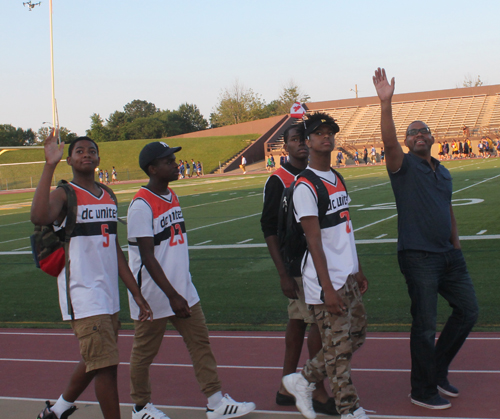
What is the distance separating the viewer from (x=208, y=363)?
409 cm

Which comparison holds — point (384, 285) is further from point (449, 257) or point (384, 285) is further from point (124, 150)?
point (124, 150)

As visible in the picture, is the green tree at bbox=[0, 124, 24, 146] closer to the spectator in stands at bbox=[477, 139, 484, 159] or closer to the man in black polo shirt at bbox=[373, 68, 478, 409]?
the spectator in stands at bbox=[477, 139, 484, 159]

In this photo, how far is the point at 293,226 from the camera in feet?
12.7

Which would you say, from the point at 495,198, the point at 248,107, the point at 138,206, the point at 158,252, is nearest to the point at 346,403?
the point at 158,252

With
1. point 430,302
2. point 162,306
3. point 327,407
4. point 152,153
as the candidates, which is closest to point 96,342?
point 162,306

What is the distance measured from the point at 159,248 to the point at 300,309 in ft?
3.46

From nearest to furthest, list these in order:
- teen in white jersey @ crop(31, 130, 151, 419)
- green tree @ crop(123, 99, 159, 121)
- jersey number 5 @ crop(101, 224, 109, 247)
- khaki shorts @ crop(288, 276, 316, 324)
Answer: teen in white jersey @ crop(31, 130, 151, 419) < jersey number 5 @ crop(101, 224, 109, 247) < khaki shorts @ crop(288, 276, 316, 324) < green tree @ crop(123, 99, 159, 121)

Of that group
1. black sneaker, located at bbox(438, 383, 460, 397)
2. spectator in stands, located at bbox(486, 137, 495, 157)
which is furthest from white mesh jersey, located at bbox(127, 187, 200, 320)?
spectator in stands, located at bbox(486, 137, 495, 157)

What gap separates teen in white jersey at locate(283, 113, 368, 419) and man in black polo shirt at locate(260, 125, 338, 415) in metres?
0.19

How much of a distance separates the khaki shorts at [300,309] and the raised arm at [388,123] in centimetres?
102

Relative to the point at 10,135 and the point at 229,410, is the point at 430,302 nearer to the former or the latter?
the point at 229,410

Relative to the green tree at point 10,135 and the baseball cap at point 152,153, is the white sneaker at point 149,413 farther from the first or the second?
the green tree at point 10,135

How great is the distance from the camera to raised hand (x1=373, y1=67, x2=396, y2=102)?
389 centimetres

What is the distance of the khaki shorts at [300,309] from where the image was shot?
13.0 feet
